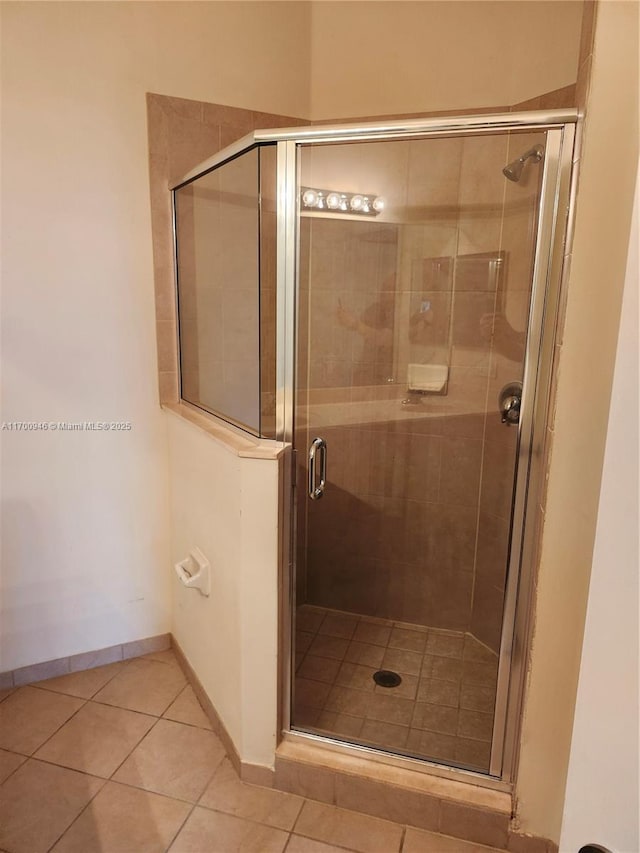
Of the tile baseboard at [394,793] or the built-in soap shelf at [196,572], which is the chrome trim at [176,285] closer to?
the built-in soap shelf at [196,572]

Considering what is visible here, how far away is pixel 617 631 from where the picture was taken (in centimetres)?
49

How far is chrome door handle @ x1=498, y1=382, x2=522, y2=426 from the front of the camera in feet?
5.69

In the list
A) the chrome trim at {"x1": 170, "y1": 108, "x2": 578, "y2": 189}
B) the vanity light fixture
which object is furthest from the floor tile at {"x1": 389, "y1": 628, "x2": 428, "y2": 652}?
the chrome trim at {"x1": 170, "y1": 108, "x2": 578, "y2": 189}

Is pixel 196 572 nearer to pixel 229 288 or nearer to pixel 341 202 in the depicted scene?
pixel 229 288

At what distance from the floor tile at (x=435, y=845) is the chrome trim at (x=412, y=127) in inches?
71.4

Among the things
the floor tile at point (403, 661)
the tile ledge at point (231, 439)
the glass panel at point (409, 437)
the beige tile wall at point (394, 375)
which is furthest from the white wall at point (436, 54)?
the floor tile at point (403, 661)

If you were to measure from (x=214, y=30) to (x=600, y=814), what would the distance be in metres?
2.42

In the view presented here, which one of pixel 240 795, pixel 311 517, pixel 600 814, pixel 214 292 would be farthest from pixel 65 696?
pixel 600 814

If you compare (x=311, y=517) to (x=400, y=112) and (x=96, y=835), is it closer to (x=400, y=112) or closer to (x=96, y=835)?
(x=96, y=835)

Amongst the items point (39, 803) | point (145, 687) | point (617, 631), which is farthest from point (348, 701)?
point (617, 631)

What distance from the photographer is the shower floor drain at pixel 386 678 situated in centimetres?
203

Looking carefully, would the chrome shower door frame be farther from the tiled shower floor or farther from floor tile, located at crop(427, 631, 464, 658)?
floor tile, located at crop(427, 631, 464, 658)

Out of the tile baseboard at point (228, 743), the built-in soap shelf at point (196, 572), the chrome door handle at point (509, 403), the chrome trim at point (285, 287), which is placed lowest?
the tile baseboard at point (228, 743)

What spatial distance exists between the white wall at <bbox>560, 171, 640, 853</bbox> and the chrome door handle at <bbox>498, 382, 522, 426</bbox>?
1.24 metres
